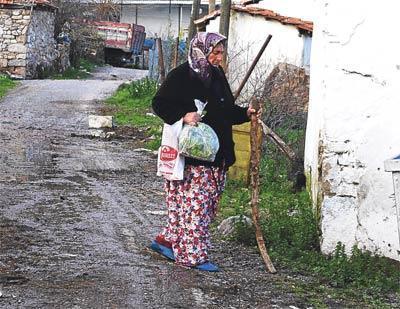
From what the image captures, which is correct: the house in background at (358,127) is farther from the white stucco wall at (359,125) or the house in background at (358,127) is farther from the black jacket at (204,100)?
the black jacket at (204,100)

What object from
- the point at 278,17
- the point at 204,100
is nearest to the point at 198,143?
the point at 204,100

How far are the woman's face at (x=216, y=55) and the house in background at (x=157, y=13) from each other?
135 ft

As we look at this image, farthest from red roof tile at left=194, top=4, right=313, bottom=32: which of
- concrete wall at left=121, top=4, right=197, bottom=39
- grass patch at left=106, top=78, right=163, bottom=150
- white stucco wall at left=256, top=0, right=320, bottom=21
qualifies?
concrete wall at left=121, top=4, right=197, bottom=39

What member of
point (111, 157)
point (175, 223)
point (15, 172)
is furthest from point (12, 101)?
point (175, 223)

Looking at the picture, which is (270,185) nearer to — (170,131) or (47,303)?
(170,131)

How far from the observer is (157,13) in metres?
50.1

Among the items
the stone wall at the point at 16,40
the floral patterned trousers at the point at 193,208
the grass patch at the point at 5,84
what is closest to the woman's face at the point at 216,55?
the floral patterned trousers at the point at 193,208

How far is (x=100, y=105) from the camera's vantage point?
20188 mm

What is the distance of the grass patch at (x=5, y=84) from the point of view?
22441 mm

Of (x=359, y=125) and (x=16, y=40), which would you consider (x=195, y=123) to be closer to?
(x=359, y=125)

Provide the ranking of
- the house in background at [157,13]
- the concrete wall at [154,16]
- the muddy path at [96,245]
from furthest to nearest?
the concrete wall at [154,16] → the house in background at [157,13] → the muddy path at [96,245]

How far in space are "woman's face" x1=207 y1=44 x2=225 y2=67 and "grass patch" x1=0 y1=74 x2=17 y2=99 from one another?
15.8 m

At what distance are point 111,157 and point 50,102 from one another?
313 inches

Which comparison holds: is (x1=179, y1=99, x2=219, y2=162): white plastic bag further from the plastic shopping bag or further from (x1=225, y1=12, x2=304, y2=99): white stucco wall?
(x1=225, y1=12, x2=304, y2=99): white stucco wall
